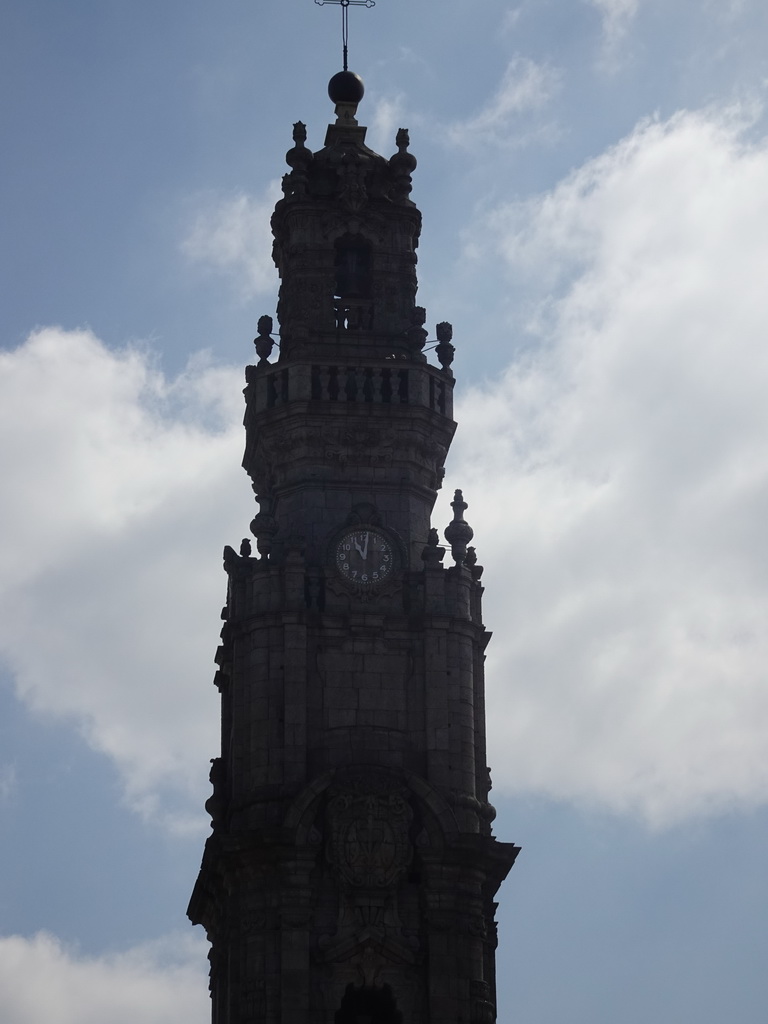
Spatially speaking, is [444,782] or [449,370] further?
[449,370]

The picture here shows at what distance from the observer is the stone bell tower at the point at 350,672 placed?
65.8 m

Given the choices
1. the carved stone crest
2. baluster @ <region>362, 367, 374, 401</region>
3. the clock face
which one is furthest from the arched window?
the carved stone crest

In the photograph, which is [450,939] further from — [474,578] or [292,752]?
[474,578]

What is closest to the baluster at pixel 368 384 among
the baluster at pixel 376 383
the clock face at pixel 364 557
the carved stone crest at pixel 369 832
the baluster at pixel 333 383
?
the baluster at pixel 376 383

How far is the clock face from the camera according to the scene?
7012 centimetres

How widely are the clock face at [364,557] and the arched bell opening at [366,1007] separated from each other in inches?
465

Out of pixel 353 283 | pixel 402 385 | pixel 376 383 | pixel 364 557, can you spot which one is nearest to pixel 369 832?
pixel 364 557

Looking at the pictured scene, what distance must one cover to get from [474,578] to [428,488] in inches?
125

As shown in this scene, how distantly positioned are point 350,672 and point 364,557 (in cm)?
363

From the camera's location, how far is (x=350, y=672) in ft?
226

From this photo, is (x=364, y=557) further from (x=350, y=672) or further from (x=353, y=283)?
(x=353, y=283)

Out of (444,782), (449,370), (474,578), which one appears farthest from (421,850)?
(449,370)

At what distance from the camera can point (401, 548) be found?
70.6 m

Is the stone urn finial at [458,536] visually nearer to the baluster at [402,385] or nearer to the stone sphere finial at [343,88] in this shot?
the baluster at [402,385]
